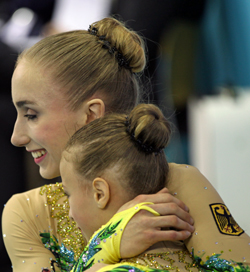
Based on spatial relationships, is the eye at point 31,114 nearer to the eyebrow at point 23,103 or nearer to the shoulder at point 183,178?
the eyebrow at point 23,103

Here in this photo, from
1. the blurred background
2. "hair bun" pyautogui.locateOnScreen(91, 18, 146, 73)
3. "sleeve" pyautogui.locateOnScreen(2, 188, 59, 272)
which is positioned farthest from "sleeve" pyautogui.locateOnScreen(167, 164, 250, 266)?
the blurred background

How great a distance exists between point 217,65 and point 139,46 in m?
1.41

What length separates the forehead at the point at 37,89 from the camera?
1.19 m

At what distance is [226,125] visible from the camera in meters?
2.58

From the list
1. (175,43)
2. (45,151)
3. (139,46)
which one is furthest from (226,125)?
(45,151)

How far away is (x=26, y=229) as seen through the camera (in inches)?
51.6

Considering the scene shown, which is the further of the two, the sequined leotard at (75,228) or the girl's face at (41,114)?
the girl's face at (41,114)

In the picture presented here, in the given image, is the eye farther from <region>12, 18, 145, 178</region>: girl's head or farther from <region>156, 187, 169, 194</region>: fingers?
<region>156, 187, 169, 194</region>: fingers

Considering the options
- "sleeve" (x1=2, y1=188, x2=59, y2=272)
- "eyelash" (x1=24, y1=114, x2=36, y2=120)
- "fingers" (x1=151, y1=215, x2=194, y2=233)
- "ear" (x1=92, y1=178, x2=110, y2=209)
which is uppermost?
"eyelash" (x1=24, y1=114, x2=36, y2=120)

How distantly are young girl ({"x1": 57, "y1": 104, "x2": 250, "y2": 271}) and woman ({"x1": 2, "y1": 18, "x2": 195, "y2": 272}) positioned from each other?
6.4 inches

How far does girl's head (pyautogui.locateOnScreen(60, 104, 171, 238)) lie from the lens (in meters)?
0.98

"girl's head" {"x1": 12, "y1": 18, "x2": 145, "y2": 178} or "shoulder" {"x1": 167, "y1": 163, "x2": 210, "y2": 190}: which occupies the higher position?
"girl's head" {"x1": 12, "y1": 18, "x2": 145, "y2": 178}

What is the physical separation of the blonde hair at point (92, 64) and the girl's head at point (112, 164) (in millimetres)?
192

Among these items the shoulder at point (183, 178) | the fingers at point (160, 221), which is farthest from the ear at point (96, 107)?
the fingers at point (160, 221)
